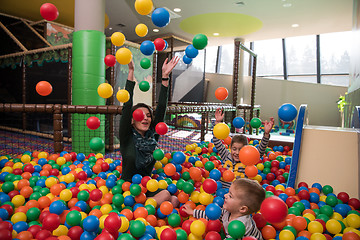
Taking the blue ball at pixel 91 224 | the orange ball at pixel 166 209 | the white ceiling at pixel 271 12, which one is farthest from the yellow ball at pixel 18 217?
the white ceiling at pixel 271 12

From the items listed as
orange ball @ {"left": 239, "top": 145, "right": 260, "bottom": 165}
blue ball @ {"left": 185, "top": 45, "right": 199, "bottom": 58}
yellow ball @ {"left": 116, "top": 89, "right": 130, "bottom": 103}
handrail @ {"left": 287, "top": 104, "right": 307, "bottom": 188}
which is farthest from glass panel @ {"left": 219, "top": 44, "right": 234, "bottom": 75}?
orange ball @ {"left": 239, "top": 145, "right": 260, "bottom": 165}

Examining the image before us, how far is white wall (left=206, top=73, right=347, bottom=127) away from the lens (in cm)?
976

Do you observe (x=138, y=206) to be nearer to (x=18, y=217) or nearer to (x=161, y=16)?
(x=18, y=217)

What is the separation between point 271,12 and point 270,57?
4.20 metres

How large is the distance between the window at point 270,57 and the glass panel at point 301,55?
1.02 ft

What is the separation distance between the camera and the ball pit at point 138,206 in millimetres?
1327

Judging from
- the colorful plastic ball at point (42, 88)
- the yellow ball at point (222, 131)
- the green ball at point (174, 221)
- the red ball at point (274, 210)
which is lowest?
the green ball at point (174, 221)

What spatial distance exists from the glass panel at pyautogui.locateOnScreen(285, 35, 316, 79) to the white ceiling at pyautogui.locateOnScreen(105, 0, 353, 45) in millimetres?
1718

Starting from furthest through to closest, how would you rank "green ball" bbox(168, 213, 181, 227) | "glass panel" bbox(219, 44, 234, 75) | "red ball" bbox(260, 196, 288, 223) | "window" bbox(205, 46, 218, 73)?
"window" bbox(205, 46, 218, 73), "glass panel" bbox(219, 44, 234, 75), "green ball" bbox(168, 213, 181, 227), "red ball" bbox(260, 196, 288, 223)

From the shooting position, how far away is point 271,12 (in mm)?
6410

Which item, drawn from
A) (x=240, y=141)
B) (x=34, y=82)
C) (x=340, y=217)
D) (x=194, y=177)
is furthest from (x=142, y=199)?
(x=34, y=82)

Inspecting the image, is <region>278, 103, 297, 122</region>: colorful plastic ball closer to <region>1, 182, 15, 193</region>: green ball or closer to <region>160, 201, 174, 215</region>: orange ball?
<region>160, 201, 174, 215</region>: orange ball

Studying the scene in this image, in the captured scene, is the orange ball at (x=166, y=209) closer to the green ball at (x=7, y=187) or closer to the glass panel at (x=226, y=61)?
the green ball at (x=7, y=187)

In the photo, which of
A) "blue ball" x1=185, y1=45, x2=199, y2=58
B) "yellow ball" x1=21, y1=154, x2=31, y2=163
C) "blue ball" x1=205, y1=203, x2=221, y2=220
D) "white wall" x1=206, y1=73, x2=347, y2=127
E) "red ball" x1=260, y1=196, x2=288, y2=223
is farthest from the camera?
"white wall" x1=206, y1=73, x2=347, y2=127
